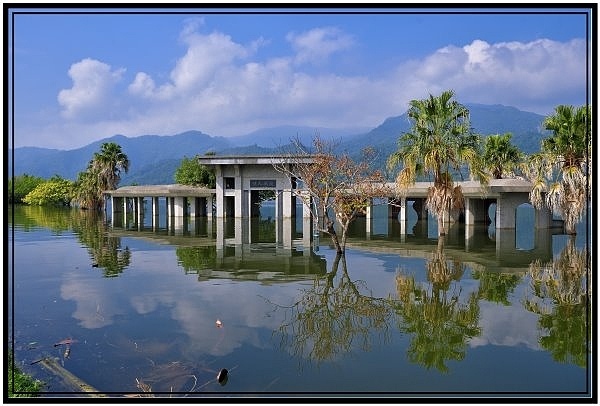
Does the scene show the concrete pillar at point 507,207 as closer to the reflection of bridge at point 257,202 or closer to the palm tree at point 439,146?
the reflection of bridge at point 257,202

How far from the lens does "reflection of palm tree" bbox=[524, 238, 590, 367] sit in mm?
7984

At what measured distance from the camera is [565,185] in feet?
71.4

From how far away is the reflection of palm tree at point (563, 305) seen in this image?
798 cm

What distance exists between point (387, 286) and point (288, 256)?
21.0ft

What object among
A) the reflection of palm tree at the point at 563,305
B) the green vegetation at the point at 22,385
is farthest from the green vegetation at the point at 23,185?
the green vegetation at the point at 22,385

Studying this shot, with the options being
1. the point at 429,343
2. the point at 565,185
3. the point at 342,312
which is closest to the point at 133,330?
the point at 342,312

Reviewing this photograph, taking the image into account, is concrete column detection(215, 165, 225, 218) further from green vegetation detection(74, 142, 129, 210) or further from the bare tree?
the bare tree

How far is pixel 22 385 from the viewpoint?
6.25 metres

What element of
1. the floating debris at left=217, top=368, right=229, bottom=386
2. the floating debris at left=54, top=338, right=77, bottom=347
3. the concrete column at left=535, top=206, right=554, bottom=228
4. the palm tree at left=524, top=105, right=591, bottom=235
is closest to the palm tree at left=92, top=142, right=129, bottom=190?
the concrete column at left=535, top=206, right=554, bottom=228

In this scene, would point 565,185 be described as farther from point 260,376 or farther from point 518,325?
point 260,376

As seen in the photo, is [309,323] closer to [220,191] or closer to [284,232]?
[284,232]

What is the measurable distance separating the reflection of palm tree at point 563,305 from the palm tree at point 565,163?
16.5 feet

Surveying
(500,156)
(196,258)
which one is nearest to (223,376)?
(196,258)

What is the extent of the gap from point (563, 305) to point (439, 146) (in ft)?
40.2
